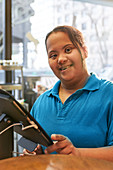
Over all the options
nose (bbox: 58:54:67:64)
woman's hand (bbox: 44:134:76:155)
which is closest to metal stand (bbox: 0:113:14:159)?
woman's hand (bbox: 44:134:76:155)

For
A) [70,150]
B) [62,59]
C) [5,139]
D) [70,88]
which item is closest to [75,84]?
[70,88]

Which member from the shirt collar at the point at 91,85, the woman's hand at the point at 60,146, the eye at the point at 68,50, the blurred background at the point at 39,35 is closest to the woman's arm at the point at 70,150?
the woman's hand at the point at 60,146

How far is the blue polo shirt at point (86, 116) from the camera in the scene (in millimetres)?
1000

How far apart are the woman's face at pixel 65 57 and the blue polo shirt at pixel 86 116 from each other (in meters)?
0.10

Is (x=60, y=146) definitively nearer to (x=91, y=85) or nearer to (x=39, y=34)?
(x=91, y=85)

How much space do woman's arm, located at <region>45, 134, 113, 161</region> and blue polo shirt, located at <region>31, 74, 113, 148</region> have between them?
0.08 meters

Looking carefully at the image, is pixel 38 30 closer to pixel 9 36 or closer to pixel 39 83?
pixel 9 36

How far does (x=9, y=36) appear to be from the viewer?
2619 millimetres

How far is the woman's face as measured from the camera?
107cm

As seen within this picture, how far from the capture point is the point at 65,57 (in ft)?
3.49

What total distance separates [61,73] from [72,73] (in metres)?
0.07

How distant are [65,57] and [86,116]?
1.12 ft

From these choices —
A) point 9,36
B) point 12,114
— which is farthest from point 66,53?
point 9,36

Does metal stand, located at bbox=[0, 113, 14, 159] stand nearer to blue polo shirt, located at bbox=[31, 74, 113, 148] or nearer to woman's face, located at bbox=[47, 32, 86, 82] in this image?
blue polo shirt, located at bbox=[31, 74, 113, 148]
